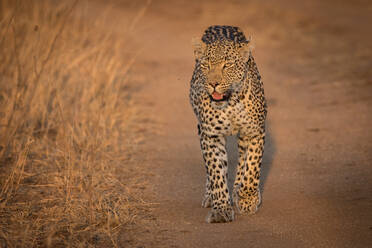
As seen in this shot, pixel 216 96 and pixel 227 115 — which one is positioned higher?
pixel 216 96

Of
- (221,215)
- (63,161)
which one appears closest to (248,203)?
(221,215)

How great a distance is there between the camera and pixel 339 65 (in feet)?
40.5

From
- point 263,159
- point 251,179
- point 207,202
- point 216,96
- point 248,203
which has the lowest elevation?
point 263,159

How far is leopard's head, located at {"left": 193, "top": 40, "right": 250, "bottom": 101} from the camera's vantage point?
18.8 feet

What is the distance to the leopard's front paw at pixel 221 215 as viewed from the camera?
5773 mm

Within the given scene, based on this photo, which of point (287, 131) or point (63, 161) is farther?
point (287, 131)

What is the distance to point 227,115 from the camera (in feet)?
19.6

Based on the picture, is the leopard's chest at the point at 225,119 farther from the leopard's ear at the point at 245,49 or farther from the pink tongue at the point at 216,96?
the leopard's ear at the point at 245,49

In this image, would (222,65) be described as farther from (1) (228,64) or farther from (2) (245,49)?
(2) (245,49)

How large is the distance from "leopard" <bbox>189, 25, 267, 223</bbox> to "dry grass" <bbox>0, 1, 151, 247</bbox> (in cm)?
81

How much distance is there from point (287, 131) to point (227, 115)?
3.14m

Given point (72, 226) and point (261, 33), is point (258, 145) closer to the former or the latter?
point (72, 226)

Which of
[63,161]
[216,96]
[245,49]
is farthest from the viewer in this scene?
[63,161]

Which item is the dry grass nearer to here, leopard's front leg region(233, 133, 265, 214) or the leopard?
the leopard
